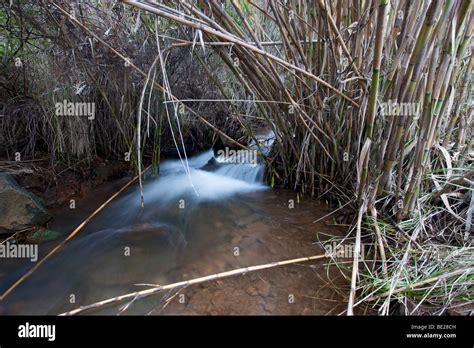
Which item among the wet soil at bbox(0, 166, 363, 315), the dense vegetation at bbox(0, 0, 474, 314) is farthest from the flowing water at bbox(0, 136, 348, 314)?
the dense vegetation at bbox(0, 0, 474, 314)

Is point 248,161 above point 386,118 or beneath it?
beneath

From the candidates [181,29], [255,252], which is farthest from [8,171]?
[255,252]

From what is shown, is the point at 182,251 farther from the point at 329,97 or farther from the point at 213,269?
the point at 329,97

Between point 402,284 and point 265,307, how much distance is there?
60 cm

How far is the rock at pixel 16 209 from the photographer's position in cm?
198

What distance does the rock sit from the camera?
198 centimetres

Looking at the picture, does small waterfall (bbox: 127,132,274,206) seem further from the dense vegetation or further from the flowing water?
the dense vegetation

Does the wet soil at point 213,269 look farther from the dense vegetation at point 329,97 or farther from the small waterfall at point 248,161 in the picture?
the small waterfall at point 248,161

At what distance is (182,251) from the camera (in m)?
1.83

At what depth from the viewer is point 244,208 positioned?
228 centimetres

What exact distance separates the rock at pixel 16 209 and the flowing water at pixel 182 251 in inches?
5.9

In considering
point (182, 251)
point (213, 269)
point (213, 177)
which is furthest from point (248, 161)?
point (213, 269)

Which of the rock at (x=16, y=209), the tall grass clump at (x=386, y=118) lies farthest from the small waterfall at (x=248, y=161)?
the rock at (x=16, y=209)

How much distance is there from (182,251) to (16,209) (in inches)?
45.8
